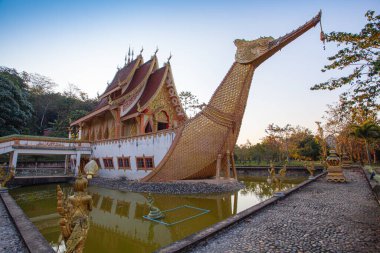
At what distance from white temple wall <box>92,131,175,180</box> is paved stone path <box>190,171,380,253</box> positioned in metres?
6.12

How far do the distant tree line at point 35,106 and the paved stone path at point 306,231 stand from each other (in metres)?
20.4

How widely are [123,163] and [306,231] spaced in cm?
1085

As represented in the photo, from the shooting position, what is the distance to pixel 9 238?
12.0 feet

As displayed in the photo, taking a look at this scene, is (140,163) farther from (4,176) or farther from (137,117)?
(4,176)

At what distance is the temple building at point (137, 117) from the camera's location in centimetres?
1213

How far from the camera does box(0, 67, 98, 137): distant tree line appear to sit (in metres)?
18.8

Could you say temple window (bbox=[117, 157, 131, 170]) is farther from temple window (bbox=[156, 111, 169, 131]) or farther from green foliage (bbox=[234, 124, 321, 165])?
green foliage (bbox=[234, 124, 321, 165])

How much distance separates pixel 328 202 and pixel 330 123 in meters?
21.1

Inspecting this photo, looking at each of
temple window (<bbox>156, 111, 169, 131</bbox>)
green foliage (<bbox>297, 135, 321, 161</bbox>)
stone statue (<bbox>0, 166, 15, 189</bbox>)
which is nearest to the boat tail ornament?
temple window (<bbox>156, 111, 169, 131</bbox>)

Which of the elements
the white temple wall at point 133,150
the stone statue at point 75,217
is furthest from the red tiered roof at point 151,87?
the stone statue at point 75,217

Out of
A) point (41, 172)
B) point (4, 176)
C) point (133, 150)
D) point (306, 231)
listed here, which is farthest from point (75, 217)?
point (41, 172)

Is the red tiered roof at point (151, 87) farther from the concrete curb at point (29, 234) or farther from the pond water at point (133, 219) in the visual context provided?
the concrete curb at point (29, 234)

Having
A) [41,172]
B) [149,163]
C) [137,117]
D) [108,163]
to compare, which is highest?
[137,117]

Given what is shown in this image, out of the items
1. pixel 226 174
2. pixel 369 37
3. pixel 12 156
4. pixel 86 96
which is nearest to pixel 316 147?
pixel 226 174
